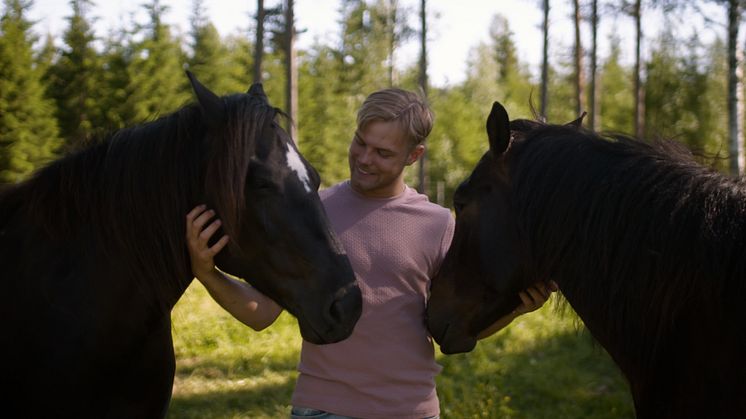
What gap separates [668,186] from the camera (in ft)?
6.48

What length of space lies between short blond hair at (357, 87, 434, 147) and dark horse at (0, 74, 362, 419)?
15.9 inches

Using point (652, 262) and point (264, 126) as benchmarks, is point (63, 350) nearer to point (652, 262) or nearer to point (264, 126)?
point (264, 126)

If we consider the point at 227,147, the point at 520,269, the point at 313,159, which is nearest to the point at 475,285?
the point at 520,269

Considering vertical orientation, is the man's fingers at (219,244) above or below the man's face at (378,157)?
below

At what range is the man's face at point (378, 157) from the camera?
8.37ft

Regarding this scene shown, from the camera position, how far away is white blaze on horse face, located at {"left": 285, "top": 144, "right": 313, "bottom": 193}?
7.28ft

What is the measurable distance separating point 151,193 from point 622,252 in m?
1.59

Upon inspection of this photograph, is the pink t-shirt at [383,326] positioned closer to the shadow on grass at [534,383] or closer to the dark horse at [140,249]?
the dark horse at [140,249]

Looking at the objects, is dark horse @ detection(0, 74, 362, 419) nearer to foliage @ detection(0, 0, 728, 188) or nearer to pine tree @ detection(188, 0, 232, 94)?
foliage @ detection(0, 0, 728, 188)

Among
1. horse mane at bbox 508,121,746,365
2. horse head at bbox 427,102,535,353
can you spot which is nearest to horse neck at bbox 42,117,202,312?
horse head at bbox 427,102,535,353

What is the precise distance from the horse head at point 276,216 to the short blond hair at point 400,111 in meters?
0.47

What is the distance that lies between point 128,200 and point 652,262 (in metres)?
1.75

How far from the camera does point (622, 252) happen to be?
201cm

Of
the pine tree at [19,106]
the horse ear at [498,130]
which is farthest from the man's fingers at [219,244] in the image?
the pine tree at [19,106]
